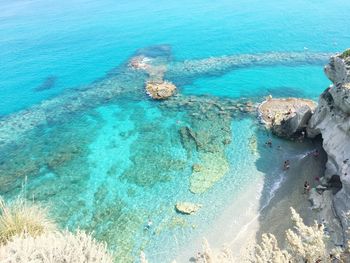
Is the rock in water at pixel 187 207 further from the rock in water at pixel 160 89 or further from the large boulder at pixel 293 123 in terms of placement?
the rock in water at pixel 160 89

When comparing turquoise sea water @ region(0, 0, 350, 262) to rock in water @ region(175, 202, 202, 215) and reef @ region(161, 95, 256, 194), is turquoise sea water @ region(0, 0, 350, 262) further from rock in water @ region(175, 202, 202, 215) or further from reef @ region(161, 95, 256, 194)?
A: rock in water @ region(175, 202, 202, 215)

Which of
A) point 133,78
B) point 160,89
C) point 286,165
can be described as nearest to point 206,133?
point 286,165

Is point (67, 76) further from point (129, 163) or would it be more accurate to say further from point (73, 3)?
point (73, 3)

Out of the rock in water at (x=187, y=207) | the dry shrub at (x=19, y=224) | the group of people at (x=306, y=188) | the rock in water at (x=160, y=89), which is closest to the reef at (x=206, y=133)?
the rock in water at (x=160, y=89)

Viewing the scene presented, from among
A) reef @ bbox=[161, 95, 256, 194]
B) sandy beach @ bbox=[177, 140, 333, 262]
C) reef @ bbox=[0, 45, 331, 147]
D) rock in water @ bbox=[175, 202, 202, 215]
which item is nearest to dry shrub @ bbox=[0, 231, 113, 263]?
sandy beach @ bbox=[177, 140, 333, 262]

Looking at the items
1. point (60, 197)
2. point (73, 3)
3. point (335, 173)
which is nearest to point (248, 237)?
point (335, 173)

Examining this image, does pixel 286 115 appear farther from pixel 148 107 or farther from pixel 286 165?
pixel 148 107
